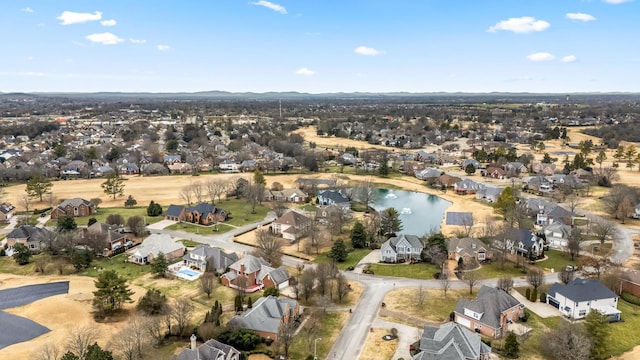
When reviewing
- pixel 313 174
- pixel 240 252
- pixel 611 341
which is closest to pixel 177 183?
pixel 313 174

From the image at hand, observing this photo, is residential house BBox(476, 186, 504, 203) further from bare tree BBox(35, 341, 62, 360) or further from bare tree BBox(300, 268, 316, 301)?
bare tree BBox(35, 341, 62, 360)

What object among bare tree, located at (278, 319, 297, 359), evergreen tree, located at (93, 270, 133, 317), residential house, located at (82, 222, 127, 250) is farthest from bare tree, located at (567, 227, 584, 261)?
residential house, located at (82, 222, 127, 250)

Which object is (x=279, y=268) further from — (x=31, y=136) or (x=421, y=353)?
(x=31, y=136)

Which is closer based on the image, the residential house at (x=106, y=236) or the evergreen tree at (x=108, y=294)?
the evergreen tree at (x=108, y=294)

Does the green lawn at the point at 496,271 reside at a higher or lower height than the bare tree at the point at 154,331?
lower

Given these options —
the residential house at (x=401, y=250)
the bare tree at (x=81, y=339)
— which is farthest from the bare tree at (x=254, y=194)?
the bare tree at (x=81, y=339)

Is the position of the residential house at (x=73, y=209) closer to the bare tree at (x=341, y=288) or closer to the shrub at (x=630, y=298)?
the bare tree at (x=341, y=288)
